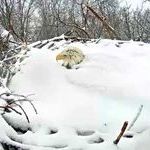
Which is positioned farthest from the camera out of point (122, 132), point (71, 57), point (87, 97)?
point (71, 57)

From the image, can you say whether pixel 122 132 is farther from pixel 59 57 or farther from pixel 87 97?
pixel 59 57

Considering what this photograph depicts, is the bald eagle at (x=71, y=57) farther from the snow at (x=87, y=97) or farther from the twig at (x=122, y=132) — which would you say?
the twig at (x=122, y=132)

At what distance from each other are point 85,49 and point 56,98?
51cm

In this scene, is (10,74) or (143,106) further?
(10,74)

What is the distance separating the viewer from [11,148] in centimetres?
173

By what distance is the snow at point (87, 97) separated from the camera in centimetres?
172

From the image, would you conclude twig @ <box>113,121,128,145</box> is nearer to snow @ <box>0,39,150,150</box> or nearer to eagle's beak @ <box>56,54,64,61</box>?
snow @ <box>0,39,150,150</box>

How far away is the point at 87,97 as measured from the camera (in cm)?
194

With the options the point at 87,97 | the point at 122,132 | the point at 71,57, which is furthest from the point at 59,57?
the point at 122,132

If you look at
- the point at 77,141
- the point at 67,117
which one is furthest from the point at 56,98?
the point at 77,141

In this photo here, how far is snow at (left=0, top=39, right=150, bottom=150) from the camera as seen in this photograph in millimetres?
1718

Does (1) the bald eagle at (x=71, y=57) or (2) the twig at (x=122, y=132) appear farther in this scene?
(1) the bald eagle at (x=71, y=57)

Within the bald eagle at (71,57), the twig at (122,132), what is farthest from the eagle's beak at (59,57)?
the twig at (122,132)

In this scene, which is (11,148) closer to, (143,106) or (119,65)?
(143,106)
